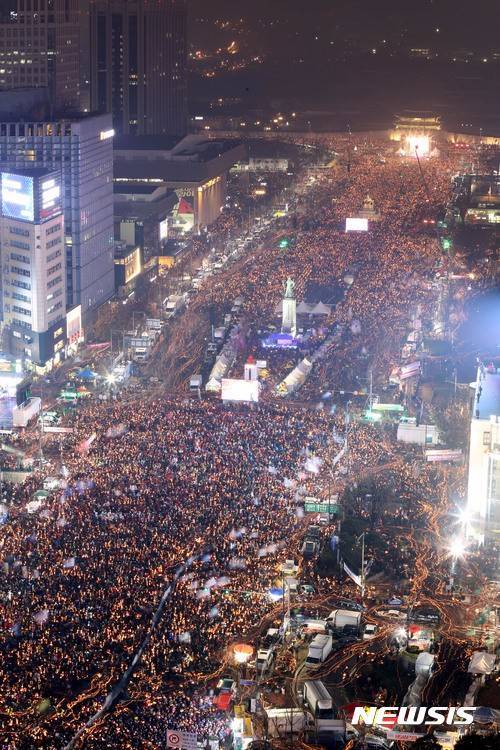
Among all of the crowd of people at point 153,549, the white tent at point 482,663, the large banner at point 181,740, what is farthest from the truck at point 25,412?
the large banner at point 181,740

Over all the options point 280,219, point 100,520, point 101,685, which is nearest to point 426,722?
point 101,685

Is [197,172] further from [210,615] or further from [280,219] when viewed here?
[210,615]

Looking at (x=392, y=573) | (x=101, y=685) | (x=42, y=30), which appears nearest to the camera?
(x=101, y=685)

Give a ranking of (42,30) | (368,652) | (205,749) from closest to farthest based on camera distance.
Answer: (205,749) → (368,652) → (42,30)

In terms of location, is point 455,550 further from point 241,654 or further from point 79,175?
point 79,175

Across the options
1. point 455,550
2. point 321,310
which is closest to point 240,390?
point 321,310

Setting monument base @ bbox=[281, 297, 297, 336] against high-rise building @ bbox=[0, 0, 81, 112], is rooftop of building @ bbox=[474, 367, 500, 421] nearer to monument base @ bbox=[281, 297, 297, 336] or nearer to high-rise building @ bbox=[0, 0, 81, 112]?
monument base @ bbox=[281, 297, 297, 336]
